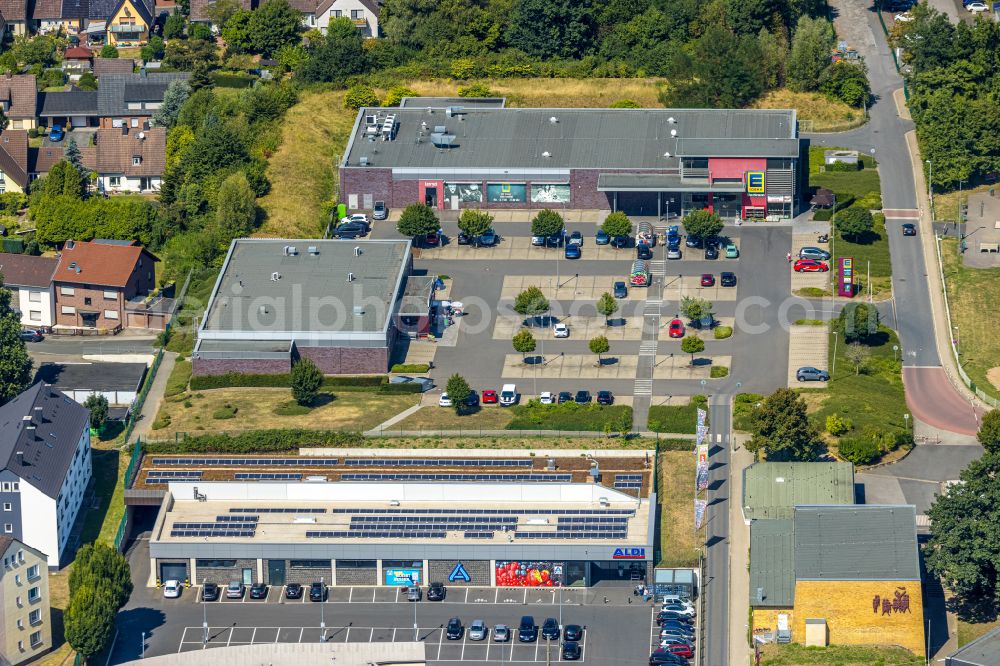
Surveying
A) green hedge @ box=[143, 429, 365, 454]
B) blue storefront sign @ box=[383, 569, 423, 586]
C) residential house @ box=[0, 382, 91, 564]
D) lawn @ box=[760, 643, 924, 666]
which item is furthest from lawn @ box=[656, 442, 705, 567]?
residential house @ box=[0, 382, 91, 564]

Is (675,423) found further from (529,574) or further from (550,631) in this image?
(550,631)

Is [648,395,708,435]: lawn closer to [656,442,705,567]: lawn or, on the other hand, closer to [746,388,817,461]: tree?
[656,442,705,567]: lawn

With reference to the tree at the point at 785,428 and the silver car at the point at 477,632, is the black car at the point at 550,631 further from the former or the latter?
the tree at the point at 785,428

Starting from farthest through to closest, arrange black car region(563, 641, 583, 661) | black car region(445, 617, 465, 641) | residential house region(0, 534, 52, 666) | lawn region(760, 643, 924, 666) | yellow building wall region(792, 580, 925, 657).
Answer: black car region(445, 617, 465, 641)
residential house region(0, 534, 52, 666)
black car region(563, 641, 583, 661)
yellow building wall region(792, 580, 925, 657)
lawn region(760, 643, 924, 666)

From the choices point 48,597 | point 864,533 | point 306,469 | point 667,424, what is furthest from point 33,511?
point 864,533

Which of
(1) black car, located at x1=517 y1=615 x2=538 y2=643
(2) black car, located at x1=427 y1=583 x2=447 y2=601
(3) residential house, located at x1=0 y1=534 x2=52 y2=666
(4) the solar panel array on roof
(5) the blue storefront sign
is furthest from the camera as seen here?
(4) the solar panel array on roof

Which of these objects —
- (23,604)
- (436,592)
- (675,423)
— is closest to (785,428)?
(675,423)
